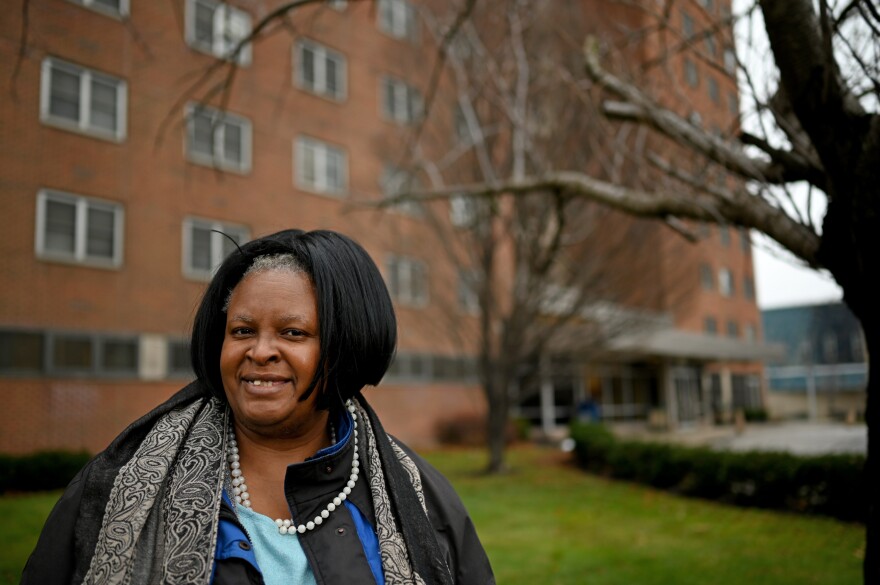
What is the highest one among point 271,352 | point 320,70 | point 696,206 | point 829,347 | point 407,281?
point 320,70

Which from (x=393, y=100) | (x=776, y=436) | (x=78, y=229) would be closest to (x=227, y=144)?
(x=78, y=229)

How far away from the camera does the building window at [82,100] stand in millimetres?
15719

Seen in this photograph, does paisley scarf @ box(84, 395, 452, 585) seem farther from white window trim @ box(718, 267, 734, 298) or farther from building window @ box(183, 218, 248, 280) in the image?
building window @ box(183, 218, 248, 280)

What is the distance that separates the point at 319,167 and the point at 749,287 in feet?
49.4

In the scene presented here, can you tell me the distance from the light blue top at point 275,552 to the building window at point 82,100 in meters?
16.1

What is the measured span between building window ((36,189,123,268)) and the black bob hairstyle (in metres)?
15.1

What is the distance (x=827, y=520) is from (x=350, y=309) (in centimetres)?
1081

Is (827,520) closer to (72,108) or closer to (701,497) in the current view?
(701,497)

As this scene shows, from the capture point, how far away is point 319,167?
21422mm

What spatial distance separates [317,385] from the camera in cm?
215

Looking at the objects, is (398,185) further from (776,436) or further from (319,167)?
(776,436)

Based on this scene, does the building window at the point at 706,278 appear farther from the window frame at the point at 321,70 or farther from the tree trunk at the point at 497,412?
the window frame at the point at 321,70

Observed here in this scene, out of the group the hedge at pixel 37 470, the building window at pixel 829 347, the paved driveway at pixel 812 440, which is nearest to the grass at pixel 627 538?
the hedge at pixel 37 470

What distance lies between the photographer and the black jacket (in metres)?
1.78
